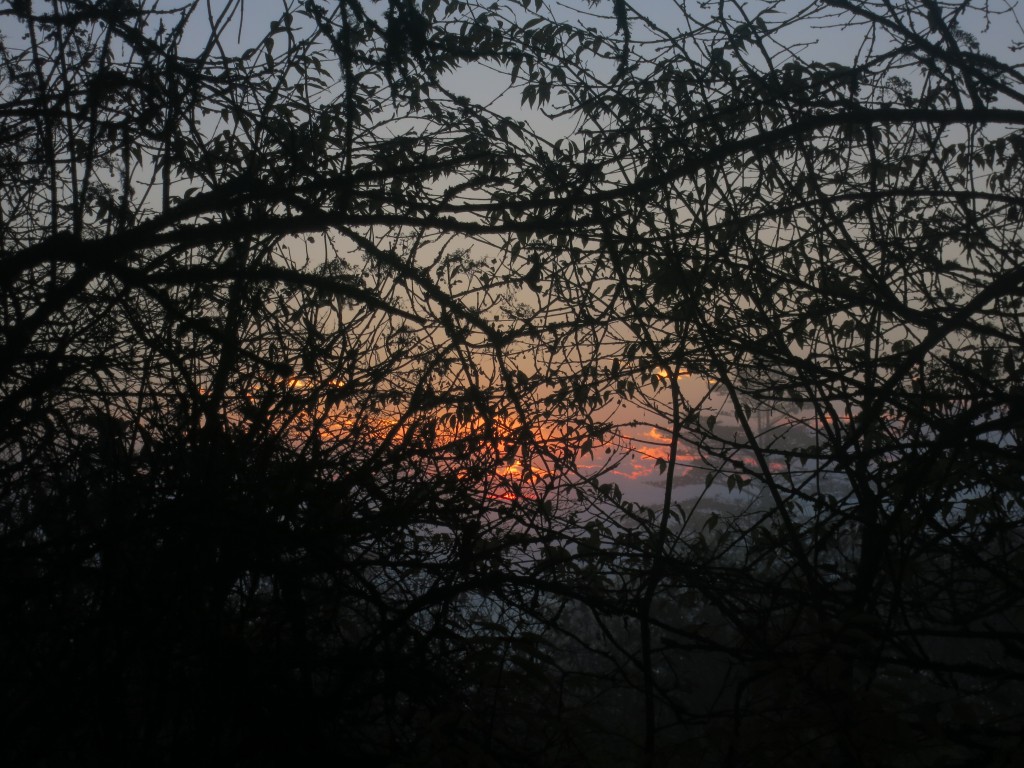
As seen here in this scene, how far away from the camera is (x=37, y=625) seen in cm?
294

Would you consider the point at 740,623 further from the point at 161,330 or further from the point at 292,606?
the point at 161,330

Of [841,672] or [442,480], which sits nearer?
[841,672]

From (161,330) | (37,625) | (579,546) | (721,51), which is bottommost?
(37,625)

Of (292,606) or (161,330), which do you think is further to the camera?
(161,330)

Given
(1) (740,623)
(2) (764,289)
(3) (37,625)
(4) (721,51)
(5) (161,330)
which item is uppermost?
(4) (721,51)

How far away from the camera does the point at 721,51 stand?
153 inches

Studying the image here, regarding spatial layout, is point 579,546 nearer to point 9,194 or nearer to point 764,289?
point 764,289

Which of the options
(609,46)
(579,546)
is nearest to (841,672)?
(579,546)

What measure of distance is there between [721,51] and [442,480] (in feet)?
7.49

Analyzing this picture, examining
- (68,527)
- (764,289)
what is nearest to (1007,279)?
(764,289)

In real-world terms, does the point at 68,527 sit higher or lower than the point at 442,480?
lower

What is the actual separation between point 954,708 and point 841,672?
0.39 meters

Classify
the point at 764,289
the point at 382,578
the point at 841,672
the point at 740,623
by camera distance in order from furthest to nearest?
1. the point at 382,578
2. the point at 764,289
3. the point at 740,623
4. the point at 841,672

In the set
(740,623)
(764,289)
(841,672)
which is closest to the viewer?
(841,672)
